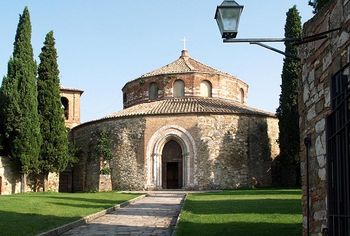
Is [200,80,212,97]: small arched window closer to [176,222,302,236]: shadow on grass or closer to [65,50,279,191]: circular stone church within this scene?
[65,50,279,191]: circular stone church

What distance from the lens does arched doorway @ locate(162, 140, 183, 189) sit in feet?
123

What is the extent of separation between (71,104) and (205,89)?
50.5 feet

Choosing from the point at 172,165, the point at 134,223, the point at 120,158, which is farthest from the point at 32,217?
the point at 172,165

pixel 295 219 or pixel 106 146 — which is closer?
pixel 295 219

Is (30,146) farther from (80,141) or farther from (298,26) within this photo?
(298,26)

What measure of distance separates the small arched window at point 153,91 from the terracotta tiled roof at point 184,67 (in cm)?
104

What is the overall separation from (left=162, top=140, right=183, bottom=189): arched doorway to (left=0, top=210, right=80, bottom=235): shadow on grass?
21.9 m

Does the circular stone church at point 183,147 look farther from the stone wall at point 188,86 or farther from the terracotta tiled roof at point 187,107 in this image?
the stone wall at point 188,86

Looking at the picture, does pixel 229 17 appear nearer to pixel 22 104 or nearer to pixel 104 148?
pixel 22 104

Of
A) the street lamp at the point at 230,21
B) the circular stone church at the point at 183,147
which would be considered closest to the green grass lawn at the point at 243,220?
the street lamp at the point at 230,21

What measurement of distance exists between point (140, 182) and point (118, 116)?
5.21 meters

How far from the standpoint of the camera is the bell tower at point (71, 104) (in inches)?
1982

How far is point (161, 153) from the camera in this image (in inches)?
1459

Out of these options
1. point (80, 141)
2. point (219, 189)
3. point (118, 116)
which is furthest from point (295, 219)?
point (80, 141)
